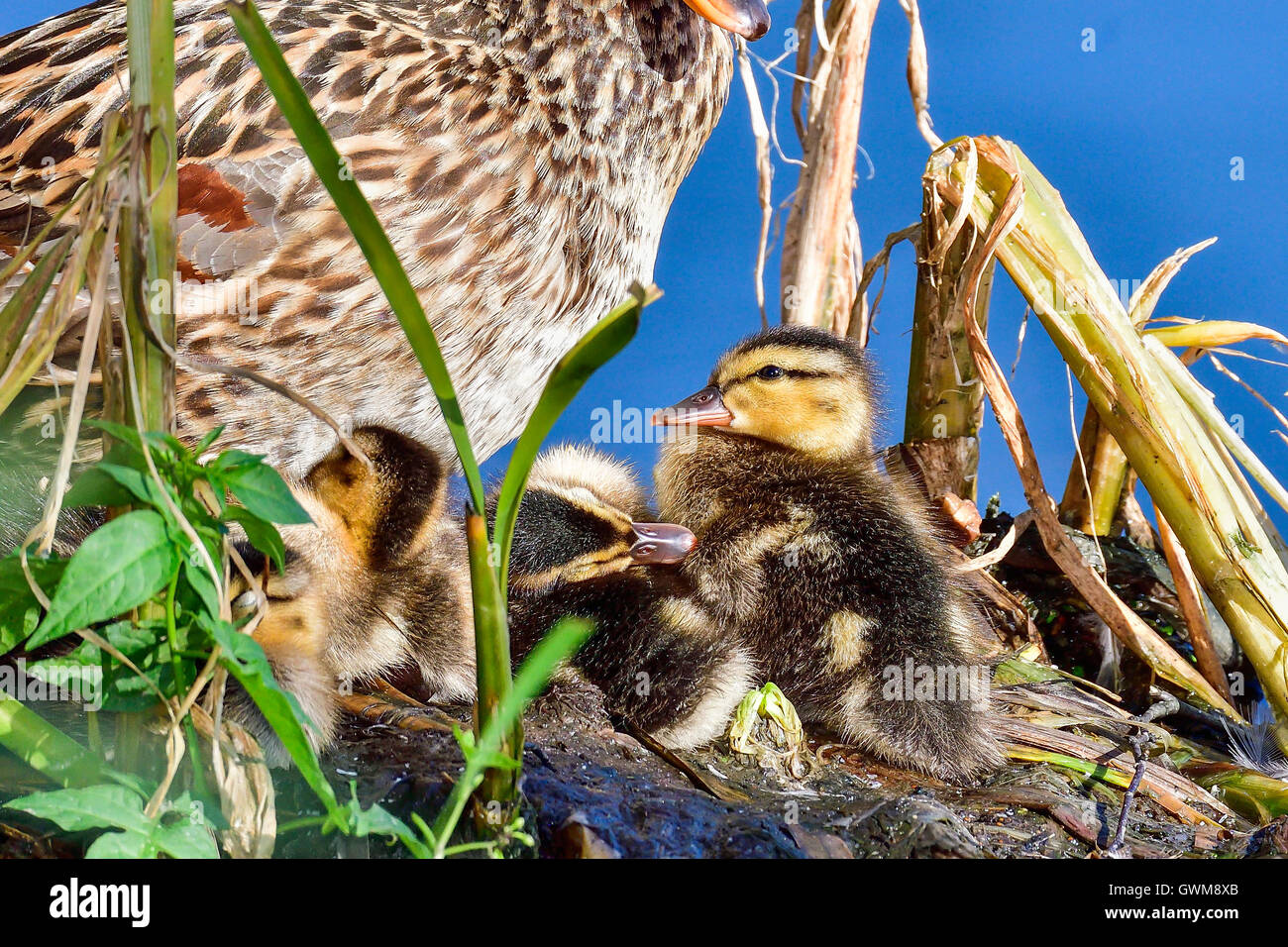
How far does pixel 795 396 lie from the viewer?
60.7 inches

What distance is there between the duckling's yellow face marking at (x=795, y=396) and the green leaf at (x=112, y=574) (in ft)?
3.20

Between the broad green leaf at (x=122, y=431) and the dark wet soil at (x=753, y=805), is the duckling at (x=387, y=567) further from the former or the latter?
the broad green leaf at (x=122, y=431)

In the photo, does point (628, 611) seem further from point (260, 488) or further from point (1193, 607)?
point (1193, 607)

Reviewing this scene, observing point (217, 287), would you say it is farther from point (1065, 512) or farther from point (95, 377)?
point (1065, 512)

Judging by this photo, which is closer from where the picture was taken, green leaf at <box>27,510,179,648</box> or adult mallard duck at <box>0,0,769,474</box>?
green leaf at <box>27,510,179,648</box>

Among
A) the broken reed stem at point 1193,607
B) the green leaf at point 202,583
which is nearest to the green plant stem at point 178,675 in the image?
the green leaf at point 202,583

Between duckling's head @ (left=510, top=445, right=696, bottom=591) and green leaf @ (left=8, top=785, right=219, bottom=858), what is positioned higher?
duckling's head @ (left=510, top=445, right=696, bottom=591)

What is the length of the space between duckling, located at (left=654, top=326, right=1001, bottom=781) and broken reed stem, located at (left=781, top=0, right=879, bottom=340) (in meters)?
0.50

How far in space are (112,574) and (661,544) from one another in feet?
2.51

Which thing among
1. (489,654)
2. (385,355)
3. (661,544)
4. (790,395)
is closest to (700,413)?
(790,395)

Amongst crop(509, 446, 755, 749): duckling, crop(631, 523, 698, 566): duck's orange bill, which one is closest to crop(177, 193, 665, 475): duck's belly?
crop(509, 446, 755, 749): duckling

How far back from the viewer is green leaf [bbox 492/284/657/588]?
22.5 inches

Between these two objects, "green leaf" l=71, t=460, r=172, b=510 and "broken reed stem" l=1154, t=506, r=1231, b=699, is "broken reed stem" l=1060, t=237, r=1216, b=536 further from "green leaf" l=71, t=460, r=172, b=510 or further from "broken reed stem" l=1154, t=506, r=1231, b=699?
"green leaf" l=71, t=460, r=172, b=510
